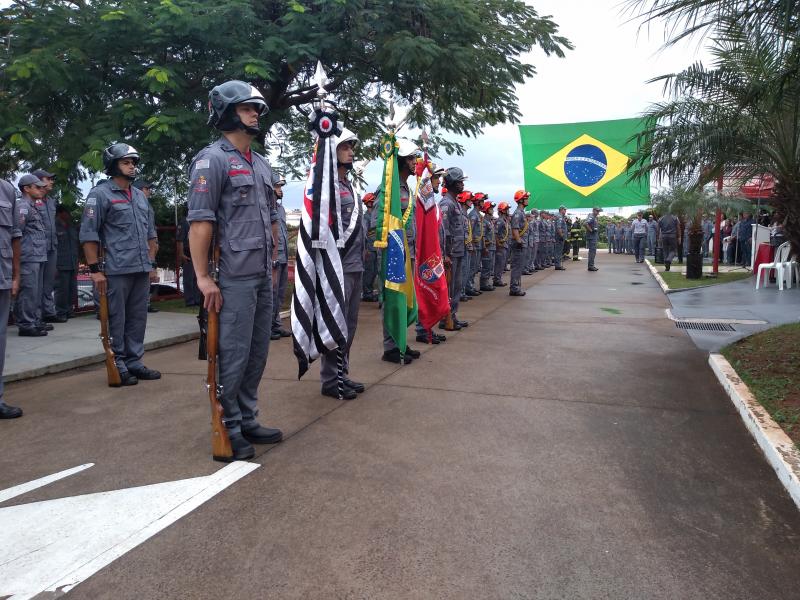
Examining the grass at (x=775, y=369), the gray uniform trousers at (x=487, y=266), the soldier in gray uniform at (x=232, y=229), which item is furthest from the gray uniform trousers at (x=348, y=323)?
the gray uniform trousers at (x=487, y=266)

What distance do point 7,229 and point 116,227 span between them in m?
1.23

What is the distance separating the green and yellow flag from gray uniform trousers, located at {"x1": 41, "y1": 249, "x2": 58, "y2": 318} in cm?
569

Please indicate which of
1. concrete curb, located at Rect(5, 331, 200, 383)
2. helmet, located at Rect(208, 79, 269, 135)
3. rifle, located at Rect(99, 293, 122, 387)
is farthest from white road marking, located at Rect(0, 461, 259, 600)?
concrete curb, located at Rect(5, 331, 200, 383)

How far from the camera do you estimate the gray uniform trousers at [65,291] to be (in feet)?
32.9

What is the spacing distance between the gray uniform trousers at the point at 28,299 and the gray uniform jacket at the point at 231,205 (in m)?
5.73

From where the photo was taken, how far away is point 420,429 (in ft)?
15.0

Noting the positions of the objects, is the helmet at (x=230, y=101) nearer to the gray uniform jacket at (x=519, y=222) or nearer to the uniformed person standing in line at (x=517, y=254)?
the uniformed person standing in line at (x=517, y=254)

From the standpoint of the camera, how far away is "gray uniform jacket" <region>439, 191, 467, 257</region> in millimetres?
9125

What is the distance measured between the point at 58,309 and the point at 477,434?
8069 millimetres

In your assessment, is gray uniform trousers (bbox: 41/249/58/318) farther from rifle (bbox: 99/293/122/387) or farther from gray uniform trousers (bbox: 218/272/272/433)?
gray uniform trousers (bbox: 218/272/272/433)

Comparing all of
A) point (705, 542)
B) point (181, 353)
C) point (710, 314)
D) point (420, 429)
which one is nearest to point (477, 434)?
point (420, 429)

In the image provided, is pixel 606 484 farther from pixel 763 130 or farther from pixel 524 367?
pixel 763 130

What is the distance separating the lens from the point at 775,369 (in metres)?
6.01

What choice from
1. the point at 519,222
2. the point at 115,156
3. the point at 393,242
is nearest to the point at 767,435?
the point at 393,242
